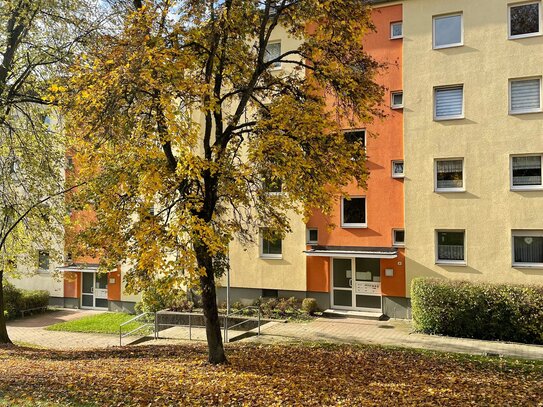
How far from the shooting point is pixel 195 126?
7.73m

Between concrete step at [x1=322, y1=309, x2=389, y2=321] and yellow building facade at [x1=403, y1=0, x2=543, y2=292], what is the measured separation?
5.84 ft

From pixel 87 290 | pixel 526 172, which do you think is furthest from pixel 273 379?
pixel 87 290

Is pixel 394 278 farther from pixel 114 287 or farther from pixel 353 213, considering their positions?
pixel 114 287

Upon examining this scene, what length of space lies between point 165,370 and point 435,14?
651 inches

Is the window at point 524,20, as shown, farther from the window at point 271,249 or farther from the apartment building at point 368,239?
the window at point 271,249

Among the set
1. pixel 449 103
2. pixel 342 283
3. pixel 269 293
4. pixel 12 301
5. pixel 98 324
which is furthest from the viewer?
pixel 12 301

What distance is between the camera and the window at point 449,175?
17.5m

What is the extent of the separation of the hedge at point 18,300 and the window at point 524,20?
2496cm

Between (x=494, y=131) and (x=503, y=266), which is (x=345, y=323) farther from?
(x=494, y=131)

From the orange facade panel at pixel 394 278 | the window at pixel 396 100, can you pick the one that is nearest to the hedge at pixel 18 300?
the orange facade panel at pixel 394 278

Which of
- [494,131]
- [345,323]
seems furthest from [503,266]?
[345,323]

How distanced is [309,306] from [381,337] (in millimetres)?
4608

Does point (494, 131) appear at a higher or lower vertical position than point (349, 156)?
higher

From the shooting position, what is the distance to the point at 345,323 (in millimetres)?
17156
